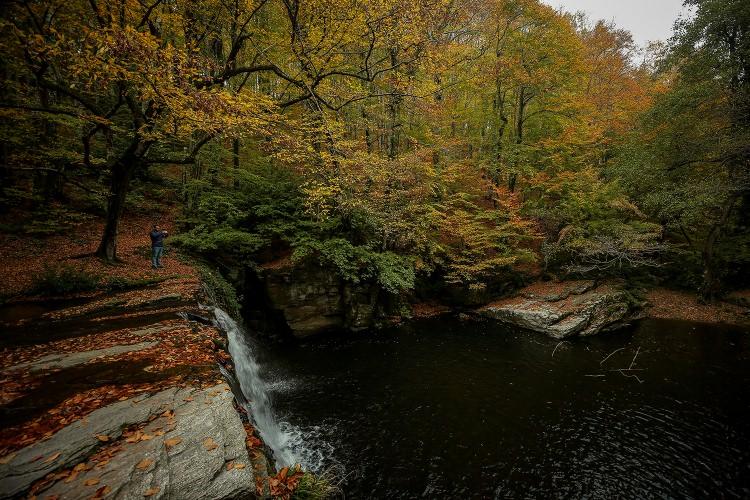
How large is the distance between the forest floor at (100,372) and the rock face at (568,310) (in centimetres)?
1349

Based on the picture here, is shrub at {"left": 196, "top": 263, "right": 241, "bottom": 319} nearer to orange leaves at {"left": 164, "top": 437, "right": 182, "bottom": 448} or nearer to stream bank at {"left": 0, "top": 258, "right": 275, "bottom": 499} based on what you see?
stream bank at {"left": 0, "top": 258, "right": 275, "bottom": 499}

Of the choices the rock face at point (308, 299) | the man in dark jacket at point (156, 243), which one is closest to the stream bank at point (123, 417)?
the man in dark jacket at point (156, 243)

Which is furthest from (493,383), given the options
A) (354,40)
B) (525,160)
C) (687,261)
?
(687,261)

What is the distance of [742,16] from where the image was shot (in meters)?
13.5

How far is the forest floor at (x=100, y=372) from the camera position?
2.95 metres

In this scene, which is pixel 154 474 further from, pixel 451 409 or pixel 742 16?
pixel 742 16

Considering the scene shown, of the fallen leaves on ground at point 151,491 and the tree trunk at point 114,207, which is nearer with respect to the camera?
the fallen leaves on ground at point 151,491

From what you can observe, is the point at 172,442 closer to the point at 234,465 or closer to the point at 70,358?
the point at 234,465

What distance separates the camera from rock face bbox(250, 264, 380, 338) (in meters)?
13.9

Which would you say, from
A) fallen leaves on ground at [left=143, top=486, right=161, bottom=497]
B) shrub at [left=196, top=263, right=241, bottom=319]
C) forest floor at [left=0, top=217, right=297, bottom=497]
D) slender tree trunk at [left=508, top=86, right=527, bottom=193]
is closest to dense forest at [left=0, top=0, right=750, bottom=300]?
slender tree trunk at [left=508, top=86, right=527, bottom=193]

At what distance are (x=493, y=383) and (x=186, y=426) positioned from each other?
9.03 metres

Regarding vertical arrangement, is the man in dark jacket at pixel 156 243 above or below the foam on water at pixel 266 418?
above

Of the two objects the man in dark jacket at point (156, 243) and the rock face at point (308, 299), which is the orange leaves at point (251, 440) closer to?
the man in dark jacket at point (156, 243)

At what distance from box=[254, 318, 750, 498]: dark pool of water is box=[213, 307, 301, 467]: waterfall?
0.48 metres
